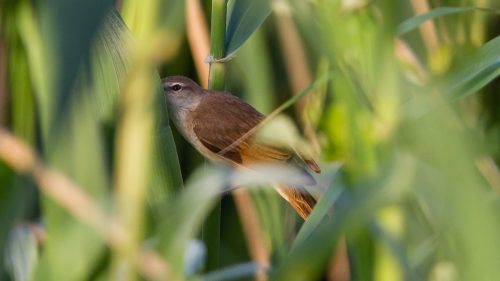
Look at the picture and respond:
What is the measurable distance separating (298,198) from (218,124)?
1.43 ft

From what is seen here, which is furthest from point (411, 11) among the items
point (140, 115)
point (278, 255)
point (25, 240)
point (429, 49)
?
point (140, 115)

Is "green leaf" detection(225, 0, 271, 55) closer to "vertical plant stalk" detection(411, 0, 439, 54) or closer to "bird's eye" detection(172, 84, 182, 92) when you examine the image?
"vertical plant stalk" detection(411, 0, 439, 54)

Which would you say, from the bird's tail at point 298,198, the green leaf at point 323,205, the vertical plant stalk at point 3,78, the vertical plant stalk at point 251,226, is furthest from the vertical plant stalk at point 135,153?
the bird's tail at point 298,198

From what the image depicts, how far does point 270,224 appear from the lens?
3.77ft

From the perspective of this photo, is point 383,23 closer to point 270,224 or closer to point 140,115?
point 140,115

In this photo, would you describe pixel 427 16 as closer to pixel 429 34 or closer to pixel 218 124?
pixel 429 34

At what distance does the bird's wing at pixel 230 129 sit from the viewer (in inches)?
72.8

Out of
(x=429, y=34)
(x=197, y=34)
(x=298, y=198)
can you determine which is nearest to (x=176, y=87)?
(x=197, y=34)

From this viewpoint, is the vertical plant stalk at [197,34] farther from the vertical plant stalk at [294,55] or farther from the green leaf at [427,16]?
the green leaf at [427,16]

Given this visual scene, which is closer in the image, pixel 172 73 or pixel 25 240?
pixel 25 240

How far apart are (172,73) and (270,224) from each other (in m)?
0.73

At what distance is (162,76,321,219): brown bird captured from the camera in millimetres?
1834

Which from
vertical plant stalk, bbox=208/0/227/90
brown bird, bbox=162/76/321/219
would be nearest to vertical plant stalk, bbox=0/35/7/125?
vertical plant stalk, bbox=208/0/227/90

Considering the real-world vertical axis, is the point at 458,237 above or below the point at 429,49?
above
